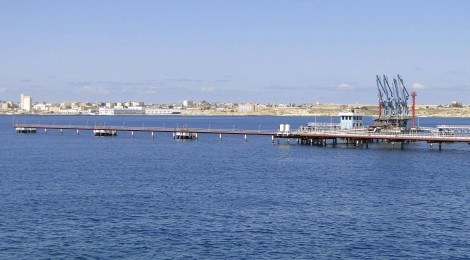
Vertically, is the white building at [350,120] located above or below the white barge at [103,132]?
above

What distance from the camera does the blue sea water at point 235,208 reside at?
48.8 m

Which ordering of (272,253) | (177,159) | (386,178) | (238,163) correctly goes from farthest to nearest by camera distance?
(177,159) < (238,163) < (386,178) < (272,253)

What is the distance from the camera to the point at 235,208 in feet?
206

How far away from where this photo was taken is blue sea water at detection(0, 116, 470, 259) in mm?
48844

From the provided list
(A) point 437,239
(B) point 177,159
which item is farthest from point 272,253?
(B) point 177,159

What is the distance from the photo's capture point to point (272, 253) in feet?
156

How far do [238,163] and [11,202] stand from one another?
151 ft

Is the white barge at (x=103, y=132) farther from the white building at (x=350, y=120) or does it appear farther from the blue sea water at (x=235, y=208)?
the blue sea water at (x=235, y=208)

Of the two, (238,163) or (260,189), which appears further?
(238,163)

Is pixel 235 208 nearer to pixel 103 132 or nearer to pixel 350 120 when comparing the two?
pixel 350 120

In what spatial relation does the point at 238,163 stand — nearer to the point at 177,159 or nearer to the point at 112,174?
the point at 177,159

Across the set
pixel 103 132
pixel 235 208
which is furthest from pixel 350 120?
pixel 235 208

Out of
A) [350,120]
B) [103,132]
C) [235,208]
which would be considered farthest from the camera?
[103,132]

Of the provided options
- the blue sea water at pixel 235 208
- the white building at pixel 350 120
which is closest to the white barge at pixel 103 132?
the white building at pixel 350 120
